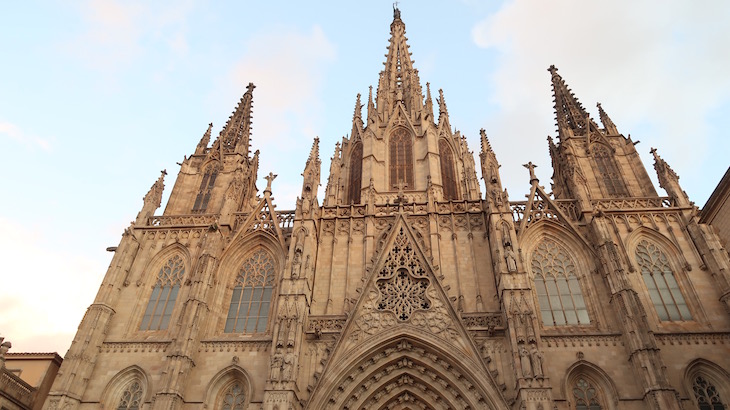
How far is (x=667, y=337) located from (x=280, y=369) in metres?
14.7

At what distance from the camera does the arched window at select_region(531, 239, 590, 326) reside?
19.3m

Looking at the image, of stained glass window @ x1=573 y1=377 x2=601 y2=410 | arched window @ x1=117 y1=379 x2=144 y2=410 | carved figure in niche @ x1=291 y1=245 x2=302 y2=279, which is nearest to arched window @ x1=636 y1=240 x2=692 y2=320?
stained glass window @ x1=573 y1=377 x2=601 y2=410

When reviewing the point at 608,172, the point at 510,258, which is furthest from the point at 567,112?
the point at 510,258

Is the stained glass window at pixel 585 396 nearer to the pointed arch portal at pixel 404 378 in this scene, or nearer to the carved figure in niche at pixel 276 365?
the pointed arch portal at pixel 404 378

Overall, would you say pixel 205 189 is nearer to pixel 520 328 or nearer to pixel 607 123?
pixel 520 328

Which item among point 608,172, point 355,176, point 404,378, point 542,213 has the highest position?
point 355,176

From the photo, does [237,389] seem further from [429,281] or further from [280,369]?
[429,281]

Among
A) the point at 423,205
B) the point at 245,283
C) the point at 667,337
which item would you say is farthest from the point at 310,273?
the point at 667,337

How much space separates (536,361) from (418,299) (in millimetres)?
5144

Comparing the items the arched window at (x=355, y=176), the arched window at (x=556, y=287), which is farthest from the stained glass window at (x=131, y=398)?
the arched window at (x=556, y=287)

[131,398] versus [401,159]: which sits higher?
[401,159]

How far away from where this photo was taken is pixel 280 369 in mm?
16625

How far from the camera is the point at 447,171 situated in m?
27.1

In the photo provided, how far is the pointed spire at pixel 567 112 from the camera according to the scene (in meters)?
28.3
